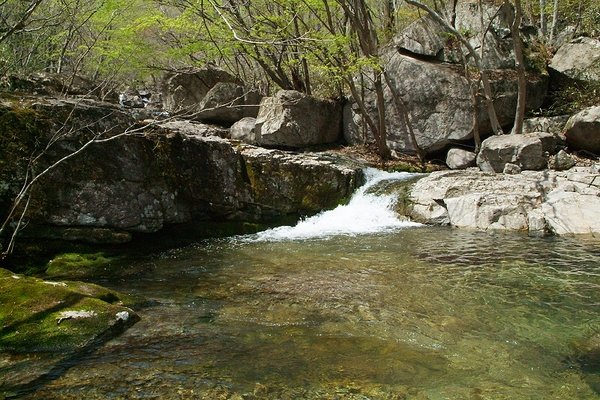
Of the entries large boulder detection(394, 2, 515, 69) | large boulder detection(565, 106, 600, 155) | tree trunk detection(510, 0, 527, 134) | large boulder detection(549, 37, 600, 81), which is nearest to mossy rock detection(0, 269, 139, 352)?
tree trunk detection(510, 0, 527, 134)

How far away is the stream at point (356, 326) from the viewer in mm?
3172

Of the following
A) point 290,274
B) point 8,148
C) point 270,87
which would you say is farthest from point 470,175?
point 270,87

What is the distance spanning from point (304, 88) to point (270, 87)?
4.64 meters

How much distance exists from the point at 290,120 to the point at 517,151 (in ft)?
24.4

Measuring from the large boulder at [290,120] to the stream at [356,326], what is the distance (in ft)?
25.8

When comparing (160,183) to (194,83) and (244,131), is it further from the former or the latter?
(194,83)

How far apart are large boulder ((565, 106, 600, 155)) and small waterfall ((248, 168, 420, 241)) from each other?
18.8ft

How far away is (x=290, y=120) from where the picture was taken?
15.4 meters

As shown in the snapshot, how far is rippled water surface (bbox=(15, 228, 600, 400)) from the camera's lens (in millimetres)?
3168

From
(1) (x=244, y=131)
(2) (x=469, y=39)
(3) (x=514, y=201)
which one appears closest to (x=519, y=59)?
(3) (x=514, y=201)

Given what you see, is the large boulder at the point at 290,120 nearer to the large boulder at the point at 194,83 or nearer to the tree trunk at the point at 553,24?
the large boulder at the point at 194,83

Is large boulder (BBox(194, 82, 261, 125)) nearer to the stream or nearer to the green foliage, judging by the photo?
the stream

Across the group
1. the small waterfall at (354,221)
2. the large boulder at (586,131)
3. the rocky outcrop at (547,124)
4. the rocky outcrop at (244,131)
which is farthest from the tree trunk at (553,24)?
the rocky outcrop at (244,131)

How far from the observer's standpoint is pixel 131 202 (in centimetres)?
801
